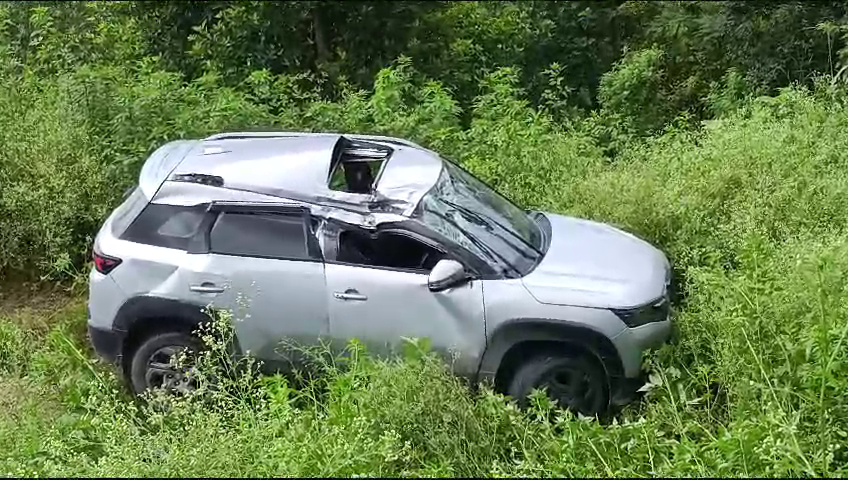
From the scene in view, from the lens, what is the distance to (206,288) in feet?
17.3

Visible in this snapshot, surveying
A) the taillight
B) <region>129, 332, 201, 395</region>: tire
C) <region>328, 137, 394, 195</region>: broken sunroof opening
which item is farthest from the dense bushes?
<region>328, 137, 394, 195</region>: broken sunroof opening

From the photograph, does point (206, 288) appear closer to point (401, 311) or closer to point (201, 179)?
point (201, 179)

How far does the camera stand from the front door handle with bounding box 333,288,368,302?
5.15 metres

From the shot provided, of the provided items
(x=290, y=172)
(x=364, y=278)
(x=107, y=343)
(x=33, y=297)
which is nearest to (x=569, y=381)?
(x=364, y=278)

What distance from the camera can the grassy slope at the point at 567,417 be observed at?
162 inches

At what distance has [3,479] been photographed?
4258mm

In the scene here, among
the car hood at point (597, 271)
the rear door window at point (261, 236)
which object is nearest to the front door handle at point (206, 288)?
the rear door window at point (261, 236)

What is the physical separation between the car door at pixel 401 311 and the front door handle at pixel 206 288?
70cm

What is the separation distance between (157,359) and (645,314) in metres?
3.10

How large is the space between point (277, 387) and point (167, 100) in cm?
490

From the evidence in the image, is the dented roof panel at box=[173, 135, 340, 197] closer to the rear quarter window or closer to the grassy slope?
the rear quarter window

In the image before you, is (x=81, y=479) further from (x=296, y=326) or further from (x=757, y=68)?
(x=757, y=68)

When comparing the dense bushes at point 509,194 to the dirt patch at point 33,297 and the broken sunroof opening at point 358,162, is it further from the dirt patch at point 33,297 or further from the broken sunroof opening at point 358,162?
the broken sunroof opening at point 358,162

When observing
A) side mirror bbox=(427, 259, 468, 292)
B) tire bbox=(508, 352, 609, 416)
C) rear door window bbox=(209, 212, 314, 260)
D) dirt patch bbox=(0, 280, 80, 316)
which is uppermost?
rear door window bbox=(209, 212, 314, 260)
